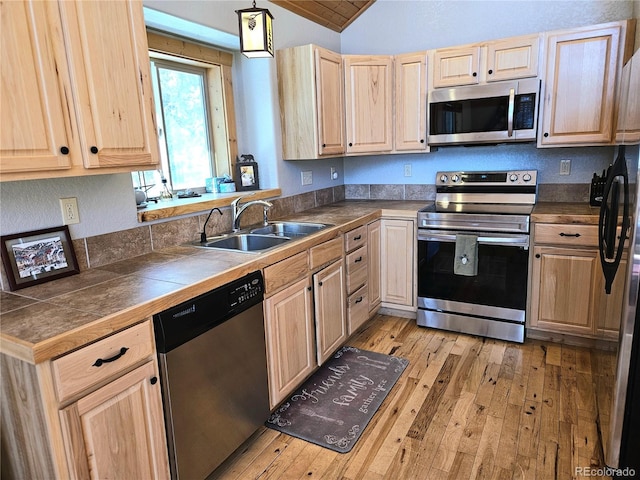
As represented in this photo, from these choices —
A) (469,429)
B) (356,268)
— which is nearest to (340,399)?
(469,429)

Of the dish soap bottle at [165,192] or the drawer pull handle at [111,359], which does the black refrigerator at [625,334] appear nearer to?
the drawer pull handle at [111,359]

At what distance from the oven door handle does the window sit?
5.05 feet

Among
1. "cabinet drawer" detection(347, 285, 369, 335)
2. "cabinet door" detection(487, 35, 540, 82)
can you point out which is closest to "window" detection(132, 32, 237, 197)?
"cabinet drawer" detection(347, 285, 369, 335)

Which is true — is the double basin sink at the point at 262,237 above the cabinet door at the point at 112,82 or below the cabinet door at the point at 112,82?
below

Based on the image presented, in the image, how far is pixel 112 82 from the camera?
1.59 metres

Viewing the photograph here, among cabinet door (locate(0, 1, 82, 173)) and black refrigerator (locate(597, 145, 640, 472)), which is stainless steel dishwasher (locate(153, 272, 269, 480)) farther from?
black refrigerator (locate(597, 145, 640, 472))

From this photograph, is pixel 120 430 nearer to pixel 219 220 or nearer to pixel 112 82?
pixel 112 82

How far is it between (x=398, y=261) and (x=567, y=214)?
1186 millimetres

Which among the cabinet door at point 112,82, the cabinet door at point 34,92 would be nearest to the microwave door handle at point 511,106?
the cabinet door at point 112,82

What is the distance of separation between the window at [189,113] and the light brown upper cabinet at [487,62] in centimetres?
156

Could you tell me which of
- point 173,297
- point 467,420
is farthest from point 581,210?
point 173,297

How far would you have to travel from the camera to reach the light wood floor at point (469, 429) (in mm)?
1840

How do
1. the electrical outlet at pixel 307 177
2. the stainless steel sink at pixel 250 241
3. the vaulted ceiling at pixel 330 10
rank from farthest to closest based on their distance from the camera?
1. the electrical outlet at pixel 307 177
2. the vaulted ceiling at pixel 330 10
3. the stainless steel sink at pixel 250 241

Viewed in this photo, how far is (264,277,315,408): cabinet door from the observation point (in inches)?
81.1
